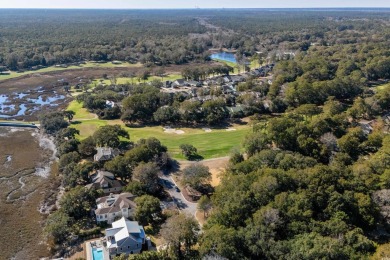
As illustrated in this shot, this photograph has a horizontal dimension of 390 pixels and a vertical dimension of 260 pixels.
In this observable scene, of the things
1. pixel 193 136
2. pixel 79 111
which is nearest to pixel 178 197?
pixel 193 136

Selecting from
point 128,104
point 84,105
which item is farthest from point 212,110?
point 84,105

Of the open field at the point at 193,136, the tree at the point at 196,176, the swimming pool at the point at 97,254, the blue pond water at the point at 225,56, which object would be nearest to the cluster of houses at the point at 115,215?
the swimming pool at the point at 97,254

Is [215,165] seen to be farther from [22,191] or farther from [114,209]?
[22,191]

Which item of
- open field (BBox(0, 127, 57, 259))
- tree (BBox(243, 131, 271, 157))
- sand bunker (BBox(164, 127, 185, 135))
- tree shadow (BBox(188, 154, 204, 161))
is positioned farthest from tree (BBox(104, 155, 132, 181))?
sand bunker (BBox(164, 127, 185, 135))

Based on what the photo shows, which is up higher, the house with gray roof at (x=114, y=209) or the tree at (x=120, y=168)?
the tree at (x=120, y=168)

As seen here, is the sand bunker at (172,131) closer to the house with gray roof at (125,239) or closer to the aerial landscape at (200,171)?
the aerial landscape at (200,171)

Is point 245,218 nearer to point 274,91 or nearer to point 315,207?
point 315,207
